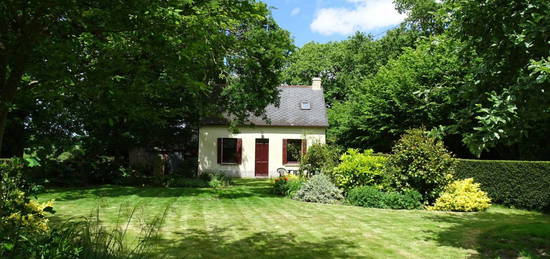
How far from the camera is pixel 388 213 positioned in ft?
33.3

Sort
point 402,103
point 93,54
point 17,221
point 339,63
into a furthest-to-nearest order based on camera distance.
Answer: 1. point 339,63
2. point 402,103
3. point 17,221
4. point 93,54

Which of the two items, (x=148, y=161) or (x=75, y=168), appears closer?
(x=75, y=168)

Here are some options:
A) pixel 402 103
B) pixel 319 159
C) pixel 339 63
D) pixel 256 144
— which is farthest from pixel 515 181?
pixel 339 63

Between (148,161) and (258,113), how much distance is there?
608cm

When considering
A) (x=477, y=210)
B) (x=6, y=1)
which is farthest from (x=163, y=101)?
(x=6, y=1)

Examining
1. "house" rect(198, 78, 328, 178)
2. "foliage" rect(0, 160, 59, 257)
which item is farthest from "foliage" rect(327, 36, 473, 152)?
"foliage" rect(0, 160, 59, 257)

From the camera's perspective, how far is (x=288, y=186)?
44.6ft

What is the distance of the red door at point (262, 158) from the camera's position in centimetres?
2269

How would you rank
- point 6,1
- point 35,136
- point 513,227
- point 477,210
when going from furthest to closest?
point 477,210 → point 513,227 → point 35,136 → point 6,1

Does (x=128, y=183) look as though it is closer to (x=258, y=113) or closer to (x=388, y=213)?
(x=258, y=113)

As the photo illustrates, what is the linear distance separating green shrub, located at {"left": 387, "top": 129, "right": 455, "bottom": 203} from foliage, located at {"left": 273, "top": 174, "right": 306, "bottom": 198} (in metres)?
3.07

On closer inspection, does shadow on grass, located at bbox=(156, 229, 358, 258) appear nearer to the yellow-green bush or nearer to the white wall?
the yellow-green bush

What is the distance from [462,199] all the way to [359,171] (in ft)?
9.72

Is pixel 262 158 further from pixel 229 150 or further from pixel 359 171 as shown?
pixel 359 171
